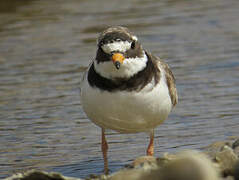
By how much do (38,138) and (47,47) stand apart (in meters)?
4.93

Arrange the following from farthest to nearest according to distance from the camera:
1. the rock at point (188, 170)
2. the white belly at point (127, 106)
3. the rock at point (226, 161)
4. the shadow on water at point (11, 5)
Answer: the shadow on water at point (11, 5) < the white belly at point (127, 106) < the rock at point (226, 161) < the rock at point (188, 170)

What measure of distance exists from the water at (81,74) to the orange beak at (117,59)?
5.02 feet

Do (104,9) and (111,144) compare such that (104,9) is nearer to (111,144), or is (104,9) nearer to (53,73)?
(53,73)

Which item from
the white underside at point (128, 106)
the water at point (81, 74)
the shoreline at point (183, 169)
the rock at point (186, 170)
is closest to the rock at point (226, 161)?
the shoreline at point (183, 169)

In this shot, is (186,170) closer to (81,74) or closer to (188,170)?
(188,170)

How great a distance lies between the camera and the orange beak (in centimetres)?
565

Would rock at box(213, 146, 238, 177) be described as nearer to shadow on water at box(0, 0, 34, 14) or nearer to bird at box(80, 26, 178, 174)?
bird at box(80, 26, 178, 174)

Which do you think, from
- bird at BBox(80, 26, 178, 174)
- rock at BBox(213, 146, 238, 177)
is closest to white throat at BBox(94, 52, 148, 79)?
bird at BBox(80, 26, 178, 174)

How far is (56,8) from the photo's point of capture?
15.9 meters

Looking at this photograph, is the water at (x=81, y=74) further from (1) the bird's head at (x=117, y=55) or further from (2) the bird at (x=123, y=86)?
(1) the bird's head at (x=117, y=55)

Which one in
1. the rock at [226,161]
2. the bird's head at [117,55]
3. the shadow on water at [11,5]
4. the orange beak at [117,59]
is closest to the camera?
the rock at [226,161]

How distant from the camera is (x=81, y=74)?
10.5m

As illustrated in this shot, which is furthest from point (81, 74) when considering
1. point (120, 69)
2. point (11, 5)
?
point (11, 5)

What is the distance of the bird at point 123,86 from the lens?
5.89 m
